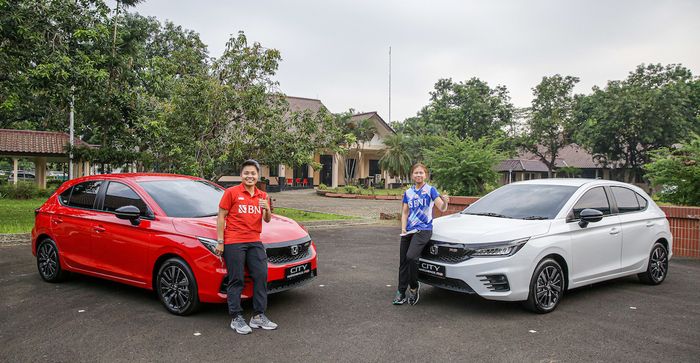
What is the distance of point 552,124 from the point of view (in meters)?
37.0

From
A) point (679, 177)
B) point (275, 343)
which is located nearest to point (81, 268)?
point (275, 343)

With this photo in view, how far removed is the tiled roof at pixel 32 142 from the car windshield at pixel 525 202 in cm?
2486

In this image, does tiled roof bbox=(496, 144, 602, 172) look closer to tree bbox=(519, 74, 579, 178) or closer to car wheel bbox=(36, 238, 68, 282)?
tree bbox=(519, 74, 579, 178)

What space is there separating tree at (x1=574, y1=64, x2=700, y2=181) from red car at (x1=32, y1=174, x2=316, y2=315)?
3200 centimetres

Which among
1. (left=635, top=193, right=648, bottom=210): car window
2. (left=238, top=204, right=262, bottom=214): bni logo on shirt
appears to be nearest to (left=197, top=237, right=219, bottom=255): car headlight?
(left=238, top=204, right=262, bottom=214): bni logo on shirt

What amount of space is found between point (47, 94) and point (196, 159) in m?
3.91

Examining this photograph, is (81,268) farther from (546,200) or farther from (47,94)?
(47,94)

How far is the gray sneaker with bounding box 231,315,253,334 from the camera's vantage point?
194 inches

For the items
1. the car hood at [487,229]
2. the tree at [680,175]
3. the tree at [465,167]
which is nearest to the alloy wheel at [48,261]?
the car hood at [487,229]

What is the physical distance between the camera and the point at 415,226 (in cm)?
587

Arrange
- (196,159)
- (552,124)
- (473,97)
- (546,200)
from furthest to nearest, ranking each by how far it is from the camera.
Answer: (473,97) < (552,124) < (196,159) < (546,200)

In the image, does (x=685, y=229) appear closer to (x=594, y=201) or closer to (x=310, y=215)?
(x=594, y=201)

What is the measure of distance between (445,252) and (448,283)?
0.36m

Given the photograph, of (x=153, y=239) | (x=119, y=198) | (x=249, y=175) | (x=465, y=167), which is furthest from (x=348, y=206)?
(x=249, y=175)
